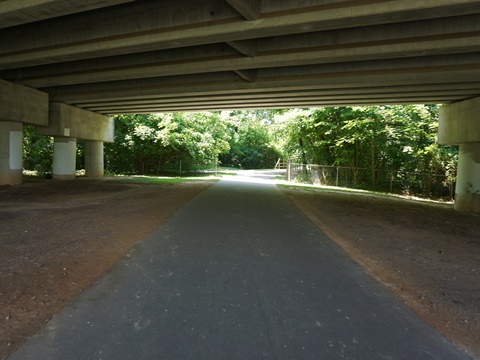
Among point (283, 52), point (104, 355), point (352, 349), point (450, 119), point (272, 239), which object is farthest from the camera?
point (450, 119)

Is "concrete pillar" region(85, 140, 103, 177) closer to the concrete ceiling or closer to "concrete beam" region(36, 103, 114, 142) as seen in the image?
"concrete beam" region(36, 103, 114, 142)

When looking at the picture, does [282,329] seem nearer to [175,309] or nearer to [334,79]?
[175,309]

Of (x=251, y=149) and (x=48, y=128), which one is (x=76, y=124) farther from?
(x=251, y=149)

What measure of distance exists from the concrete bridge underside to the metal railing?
9.03 metres

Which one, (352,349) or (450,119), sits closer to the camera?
(352,349)

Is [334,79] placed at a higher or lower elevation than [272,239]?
higher

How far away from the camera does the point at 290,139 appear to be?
31125 millimetres

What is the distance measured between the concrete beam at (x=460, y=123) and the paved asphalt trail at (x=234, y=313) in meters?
12.2

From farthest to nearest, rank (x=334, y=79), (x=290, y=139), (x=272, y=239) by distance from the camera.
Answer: (x=290, y=139)
(x=334, y=79)
(x=272, y=239)

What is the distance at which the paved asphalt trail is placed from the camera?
3.00m

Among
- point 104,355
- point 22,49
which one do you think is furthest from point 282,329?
point 22,49

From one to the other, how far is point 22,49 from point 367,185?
24.5 metres

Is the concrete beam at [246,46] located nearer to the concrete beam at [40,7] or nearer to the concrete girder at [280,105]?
A: the concrete beam at [40,7]

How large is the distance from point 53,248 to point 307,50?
8.96 metres
